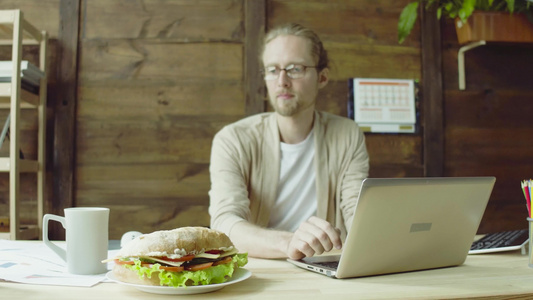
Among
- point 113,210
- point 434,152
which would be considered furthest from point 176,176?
point 434,152

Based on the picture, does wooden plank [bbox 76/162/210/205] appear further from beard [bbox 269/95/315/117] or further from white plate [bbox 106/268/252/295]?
white plate [bbox 106/268/252/295]

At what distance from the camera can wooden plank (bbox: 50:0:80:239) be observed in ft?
7.32

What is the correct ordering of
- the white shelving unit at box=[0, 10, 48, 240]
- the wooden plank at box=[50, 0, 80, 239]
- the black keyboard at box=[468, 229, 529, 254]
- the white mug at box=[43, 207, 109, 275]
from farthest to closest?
the wooden plank at box=[50, 0, 80, 239]
the white shelving unit at box=[0, 10, 48, 240]
the black keyboard at box=[468, 229, 529, 254]
the white mug at box=[43, 207, 109, 275]

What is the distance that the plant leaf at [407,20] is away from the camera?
2256 mm

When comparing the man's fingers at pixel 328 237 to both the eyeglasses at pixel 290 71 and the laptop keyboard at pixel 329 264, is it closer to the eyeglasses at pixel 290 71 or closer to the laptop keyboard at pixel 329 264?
the laptop keyboard at pixel 329 264

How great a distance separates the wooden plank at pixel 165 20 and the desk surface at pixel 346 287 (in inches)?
68.1

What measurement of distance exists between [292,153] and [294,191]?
14 cm

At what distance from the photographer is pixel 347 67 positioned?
7.93 feet

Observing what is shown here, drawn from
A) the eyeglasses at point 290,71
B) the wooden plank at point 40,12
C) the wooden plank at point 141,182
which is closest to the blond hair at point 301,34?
the eyeglasses at point 290,71

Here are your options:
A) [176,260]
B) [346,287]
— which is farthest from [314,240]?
[176,260]

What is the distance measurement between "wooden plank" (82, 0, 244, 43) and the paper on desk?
1.50 m

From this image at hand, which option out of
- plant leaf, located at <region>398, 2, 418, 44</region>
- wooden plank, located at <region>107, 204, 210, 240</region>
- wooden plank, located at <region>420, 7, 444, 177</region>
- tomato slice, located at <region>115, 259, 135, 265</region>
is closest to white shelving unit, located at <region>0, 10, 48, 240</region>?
wooden plank, located at <region>107, 204, 210, 240</region>

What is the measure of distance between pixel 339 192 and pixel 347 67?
97 cm

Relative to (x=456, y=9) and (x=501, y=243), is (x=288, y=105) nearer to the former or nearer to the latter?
(x=501, y=243)
